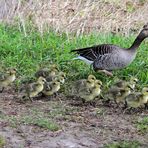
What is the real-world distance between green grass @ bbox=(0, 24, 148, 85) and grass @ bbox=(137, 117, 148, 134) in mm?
1608

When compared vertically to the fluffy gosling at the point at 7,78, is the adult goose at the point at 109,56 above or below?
above

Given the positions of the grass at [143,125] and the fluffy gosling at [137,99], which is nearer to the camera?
the grass at [143,125]

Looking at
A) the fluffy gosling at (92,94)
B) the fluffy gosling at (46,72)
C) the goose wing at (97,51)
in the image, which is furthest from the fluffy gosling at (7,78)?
the goose wing at (97,51)

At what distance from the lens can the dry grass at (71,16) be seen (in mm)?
11422

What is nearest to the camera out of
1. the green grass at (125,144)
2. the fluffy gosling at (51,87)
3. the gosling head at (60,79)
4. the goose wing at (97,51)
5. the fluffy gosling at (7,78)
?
the green grass at (125,144)

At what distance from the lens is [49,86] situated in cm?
789

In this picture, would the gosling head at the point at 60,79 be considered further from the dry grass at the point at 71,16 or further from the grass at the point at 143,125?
the dry grass at the point at 71,16

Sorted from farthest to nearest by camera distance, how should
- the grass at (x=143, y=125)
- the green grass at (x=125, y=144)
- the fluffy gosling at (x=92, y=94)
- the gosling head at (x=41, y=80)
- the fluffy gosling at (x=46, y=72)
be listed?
the fluffy gosling at (x=46, y=72), the gosling head at (x=41, y=80), the fluffy gosling at (x=92, y=94), the grass at (x=143, y=125), the green grass at (x=125, y=144)

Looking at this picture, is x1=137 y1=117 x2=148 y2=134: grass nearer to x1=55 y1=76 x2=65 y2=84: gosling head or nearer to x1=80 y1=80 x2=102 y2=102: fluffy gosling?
x1=80 y1=80 x2=102 y2=102: fluffy gosling

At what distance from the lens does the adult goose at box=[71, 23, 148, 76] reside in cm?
891

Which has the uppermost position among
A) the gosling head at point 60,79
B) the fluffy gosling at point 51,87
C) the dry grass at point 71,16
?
the dry grass at point 71,16

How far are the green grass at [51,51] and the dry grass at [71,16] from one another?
11.6 inches

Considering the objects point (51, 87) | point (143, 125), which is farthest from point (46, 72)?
point (143, 125)

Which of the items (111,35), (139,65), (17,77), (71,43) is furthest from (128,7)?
(17,77)
